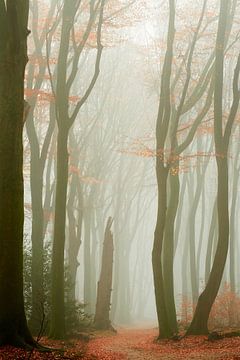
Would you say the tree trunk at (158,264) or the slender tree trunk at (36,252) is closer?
the slender tree trunk at (36,252)

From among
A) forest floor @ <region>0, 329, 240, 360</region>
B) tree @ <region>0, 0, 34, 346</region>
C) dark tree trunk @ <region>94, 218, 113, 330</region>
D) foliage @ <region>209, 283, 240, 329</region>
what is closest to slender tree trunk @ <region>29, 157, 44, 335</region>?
forest floor @ <region>0, 329, 240, 360</region>

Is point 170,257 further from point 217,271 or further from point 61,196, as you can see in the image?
point 61,196

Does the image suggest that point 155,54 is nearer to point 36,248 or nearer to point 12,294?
point 36,248

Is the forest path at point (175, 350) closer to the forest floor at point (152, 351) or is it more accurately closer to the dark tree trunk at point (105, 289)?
the forest floor at point (152, 351)

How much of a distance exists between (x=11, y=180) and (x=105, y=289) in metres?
12.7

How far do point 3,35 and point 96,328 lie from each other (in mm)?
13340

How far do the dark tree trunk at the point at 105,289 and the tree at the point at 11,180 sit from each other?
1119cm

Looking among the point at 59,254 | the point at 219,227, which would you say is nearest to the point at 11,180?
the point at 59,254

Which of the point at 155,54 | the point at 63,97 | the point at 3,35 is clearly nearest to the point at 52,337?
the point at 63,97

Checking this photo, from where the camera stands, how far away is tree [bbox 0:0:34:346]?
7.73 metres

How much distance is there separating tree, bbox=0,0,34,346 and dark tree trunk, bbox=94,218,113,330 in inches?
440

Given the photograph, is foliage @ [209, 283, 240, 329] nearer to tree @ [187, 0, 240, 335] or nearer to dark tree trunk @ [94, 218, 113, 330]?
tree @ [187, 0, 240, 335]

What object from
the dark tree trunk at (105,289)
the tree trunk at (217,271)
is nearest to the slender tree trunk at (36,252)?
the tree trunk at (217,271)

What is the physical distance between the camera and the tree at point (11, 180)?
25.4ft
